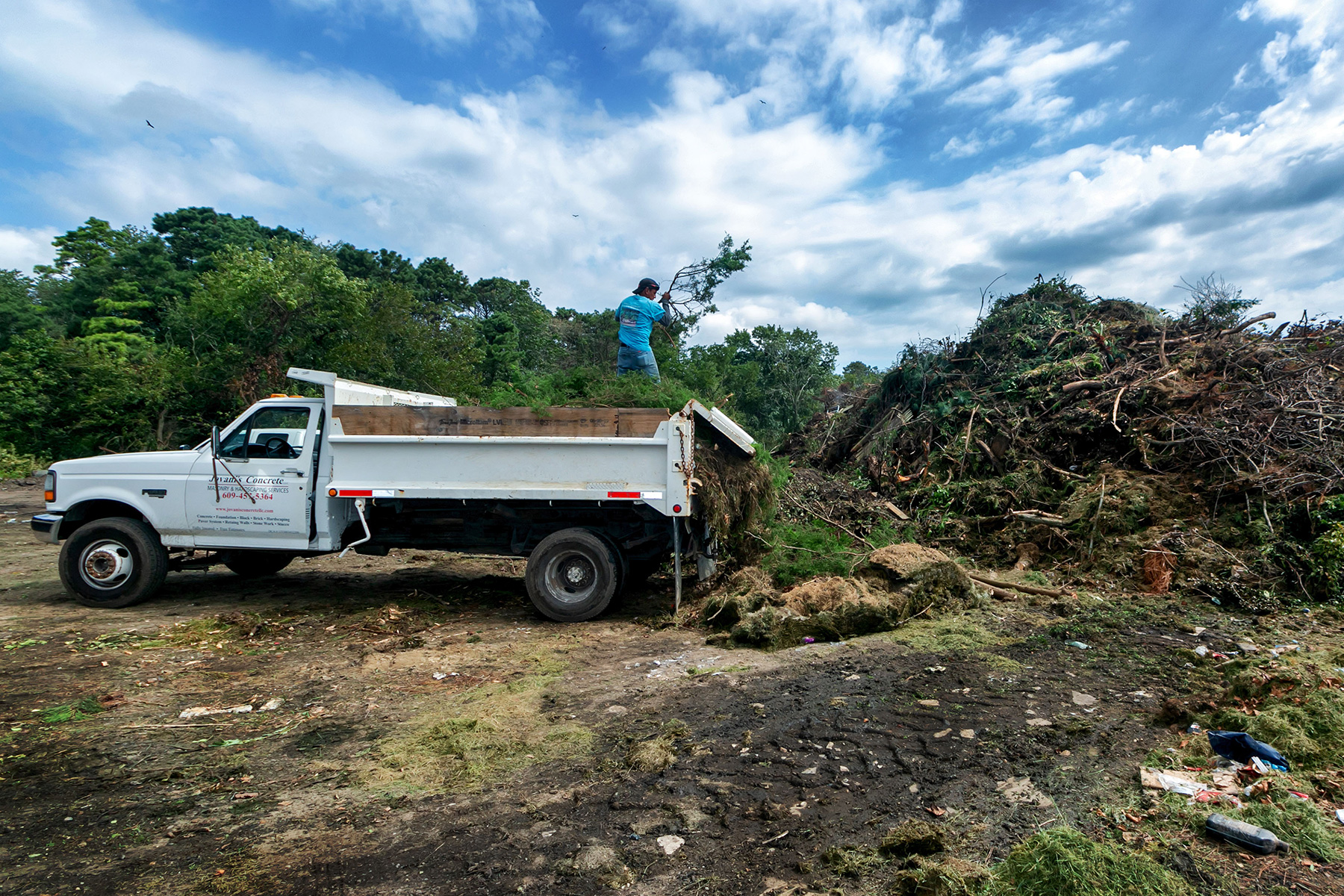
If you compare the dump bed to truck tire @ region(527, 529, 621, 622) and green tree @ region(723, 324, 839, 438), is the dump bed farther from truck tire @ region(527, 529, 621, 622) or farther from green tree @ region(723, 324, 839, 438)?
green tree @ region(723, 324, 839, 438)

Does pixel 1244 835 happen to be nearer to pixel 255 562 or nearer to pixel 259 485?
pixel 259 485

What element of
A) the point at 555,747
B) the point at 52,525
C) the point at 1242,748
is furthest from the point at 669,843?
the point at 52,525

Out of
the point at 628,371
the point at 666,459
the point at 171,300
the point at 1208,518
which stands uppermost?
the point at 171,300

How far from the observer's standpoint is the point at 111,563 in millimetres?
7008

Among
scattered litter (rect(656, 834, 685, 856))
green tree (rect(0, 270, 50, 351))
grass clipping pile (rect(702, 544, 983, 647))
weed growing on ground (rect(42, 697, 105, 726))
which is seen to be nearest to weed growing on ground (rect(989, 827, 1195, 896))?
scattered litter (rect(656, 834, 685, 856))

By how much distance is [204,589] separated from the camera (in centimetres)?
796

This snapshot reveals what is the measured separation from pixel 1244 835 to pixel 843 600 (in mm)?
3519

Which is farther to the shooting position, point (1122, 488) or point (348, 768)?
point (1122, 488)

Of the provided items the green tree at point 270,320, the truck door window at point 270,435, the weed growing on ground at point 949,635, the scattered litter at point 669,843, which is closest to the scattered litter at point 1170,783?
the weed growing on ground at point 949,635

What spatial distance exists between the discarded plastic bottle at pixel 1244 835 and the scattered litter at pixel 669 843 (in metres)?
2.11

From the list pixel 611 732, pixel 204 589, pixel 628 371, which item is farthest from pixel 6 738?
pixel 628 371

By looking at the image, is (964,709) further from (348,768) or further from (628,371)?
(628,371)

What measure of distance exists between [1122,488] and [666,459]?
5.36 meters

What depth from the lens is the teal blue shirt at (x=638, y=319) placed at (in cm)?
789
